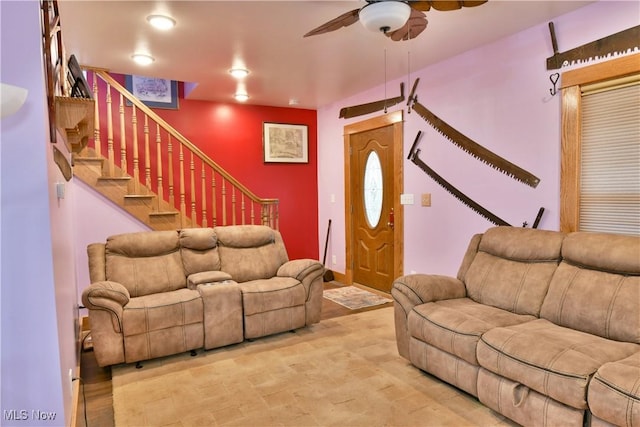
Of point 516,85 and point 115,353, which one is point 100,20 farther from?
point 516,85

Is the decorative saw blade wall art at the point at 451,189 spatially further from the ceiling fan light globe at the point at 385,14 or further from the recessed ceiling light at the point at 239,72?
the ceiling fan light globe at the point at 385,14

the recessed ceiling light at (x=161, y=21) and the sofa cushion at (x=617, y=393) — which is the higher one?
the recessed ceiling light at (x=161, y=21)

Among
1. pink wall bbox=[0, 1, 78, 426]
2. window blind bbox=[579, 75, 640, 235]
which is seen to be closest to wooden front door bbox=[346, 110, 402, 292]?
window blind bbox=[579, 75, 640, 235]

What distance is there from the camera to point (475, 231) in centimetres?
362

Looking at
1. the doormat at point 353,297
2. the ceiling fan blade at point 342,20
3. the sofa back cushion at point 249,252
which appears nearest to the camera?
the ceiling fan blade at point 342,20

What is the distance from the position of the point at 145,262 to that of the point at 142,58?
5.92 feet

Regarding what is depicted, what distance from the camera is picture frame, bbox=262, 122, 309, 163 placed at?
576 cm

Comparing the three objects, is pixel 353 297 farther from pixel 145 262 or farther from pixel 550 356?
pixel 550 356

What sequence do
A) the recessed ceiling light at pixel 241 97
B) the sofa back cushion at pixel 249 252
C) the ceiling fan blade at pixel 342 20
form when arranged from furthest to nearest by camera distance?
the recessed ceiling light at pixel 241 97 → the sofa back cushion at pixel 249 252 → the ceiling fan blade at pixel 342 20

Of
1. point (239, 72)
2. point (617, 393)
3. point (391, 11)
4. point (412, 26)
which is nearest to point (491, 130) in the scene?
point (412, 26)

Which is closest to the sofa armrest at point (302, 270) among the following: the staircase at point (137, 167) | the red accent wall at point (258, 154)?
the staircase at point (137, 167)

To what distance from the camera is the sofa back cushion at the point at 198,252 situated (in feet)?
12.1

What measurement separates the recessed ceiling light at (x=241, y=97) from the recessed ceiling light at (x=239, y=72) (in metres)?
0.80

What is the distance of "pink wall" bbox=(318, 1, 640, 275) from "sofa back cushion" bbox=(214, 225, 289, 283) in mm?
1470
